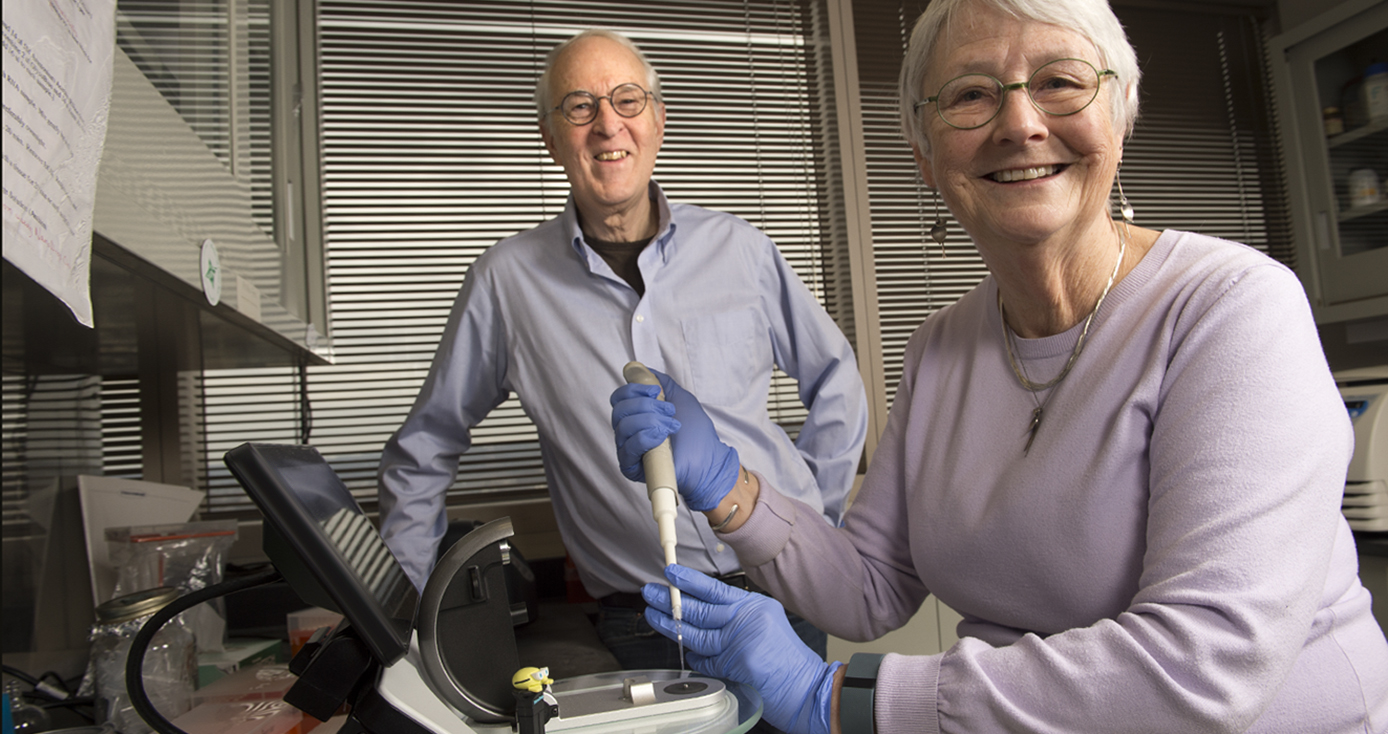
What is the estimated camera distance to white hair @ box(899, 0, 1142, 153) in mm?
932

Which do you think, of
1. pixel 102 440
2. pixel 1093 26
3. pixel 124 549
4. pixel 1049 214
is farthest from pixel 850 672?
pixel 102 440

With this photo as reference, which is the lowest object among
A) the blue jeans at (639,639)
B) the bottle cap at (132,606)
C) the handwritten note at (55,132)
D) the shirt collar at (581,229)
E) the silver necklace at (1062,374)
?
the blue jeans at (639,639)

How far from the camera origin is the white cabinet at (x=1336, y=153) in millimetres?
2533

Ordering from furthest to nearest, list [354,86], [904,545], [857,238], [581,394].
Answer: [857,238] → [354,86] → [581,394] → [904,545]

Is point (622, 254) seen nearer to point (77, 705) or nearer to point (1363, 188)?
point (77, 705)

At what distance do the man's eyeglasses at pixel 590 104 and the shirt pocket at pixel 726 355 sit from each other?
1.39 feet

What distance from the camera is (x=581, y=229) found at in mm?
1735

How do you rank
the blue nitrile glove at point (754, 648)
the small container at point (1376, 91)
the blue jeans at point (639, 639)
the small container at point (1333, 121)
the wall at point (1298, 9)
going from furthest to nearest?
the wall at point (1298, 9), the small container at point (1333, 121), the small container at point (1376, 91), the blue jeans at point (639, 639), the blue nitrile glove at point (754, 648)

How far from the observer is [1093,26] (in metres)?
0.94

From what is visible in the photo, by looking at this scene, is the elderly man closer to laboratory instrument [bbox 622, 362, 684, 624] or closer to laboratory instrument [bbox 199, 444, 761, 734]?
laboratory instrument [bbox 622, 362, 684, 624]

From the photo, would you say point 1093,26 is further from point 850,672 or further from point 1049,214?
point 850,672

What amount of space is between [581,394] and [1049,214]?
Result: 0.91m

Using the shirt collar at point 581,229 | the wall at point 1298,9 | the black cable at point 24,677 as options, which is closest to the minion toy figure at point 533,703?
the black cable at point 24,677

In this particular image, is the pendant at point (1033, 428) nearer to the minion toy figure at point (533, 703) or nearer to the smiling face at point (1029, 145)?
the smiling face at point (1029, 145)
